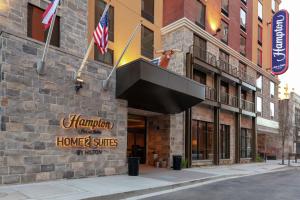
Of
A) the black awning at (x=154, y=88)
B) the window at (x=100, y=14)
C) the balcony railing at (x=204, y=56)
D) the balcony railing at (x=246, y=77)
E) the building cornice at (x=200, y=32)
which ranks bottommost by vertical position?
the black awning at (x=154, y=88)

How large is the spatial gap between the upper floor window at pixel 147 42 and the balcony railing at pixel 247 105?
13716mm

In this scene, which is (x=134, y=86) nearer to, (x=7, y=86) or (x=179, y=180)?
(x=179, y=180)

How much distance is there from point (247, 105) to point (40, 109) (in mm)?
25570

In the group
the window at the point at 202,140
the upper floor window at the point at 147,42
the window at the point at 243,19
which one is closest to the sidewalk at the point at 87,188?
the window at the point at 202,140

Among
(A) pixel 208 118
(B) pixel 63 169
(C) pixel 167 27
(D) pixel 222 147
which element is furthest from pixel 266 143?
(B) pixel 63 169

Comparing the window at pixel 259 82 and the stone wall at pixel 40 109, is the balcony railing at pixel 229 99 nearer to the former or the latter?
the window at pixel 259 82

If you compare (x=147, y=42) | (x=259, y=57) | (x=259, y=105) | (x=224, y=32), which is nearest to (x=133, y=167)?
(x=147, y=42)

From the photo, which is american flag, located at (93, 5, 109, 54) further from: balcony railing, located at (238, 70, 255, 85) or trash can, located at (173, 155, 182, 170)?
balcony railing, located at (238, 70, 255, 85)

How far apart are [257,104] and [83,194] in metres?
31.0

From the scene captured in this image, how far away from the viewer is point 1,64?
38.9 ft

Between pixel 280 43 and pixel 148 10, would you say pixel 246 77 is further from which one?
pixel 148 10

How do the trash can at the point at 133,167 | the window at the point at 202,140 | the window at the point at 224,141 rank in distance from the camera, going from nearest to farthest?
the trash can at the point at 133,167, the window at the point at 202,140, the window at the point at 224,141

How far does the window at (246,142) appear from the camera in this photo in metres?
33.1

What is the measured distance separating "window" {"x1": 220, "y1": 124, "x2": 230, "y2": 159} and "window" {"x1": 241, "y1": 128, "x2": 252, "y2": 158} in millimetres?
3581
